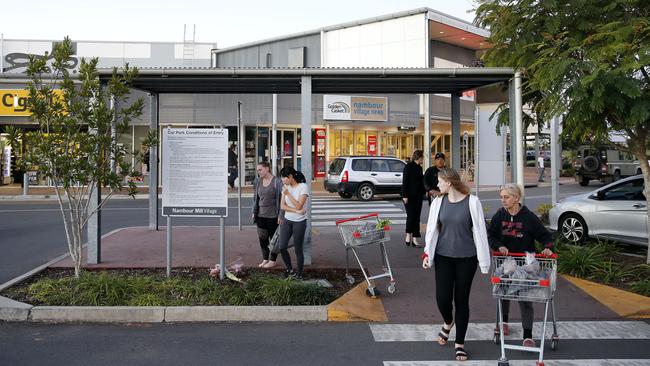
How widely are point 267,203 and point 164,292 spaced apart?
7.32 ft

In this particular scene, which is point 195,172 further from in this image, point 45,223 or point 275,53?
point 275,53

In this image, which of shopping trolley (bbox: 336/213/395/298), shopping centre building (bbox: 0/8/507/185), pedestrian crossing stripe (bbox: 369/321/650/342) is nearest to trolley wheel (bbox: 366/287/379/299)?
shopping trolley (bbox: 336/213/395/298)

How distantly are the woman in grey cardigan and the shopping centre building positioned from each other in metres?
17.0

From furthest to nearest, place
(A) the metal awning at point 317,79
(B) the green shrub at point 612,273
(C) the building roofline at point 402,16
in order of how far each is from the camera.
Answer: (C) the building roofline at point 402,16 → (A) the metal awning at point 317,79 → (B) the green shrub at point 612,273

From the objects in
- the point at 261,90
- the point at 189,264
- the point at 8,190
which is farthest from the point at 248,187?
the point at 189,264

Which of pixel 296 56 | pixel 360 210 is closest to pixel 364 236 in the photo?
pixel 360 210

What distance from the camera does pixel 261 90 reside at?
11586 millimetres

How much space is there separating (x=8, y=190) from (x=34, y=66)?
20.9 metres

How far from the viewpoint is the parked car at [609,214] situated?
35.6ft

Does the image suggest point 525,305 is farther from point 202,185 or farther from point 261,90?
point 261,90

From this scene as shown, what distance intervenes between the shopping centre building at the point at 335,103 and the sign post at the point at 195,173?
1786cm

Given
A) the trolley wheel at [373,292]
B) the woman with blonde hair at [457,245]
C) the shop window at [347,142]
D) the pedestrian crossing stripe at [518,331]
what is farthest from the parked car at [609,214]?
the shop window at [347,142]

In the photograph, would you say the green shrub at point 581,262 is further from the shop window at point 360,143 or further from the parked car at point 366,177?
the shop window at point 360,143

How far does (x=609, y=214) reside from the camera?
36.8ft
